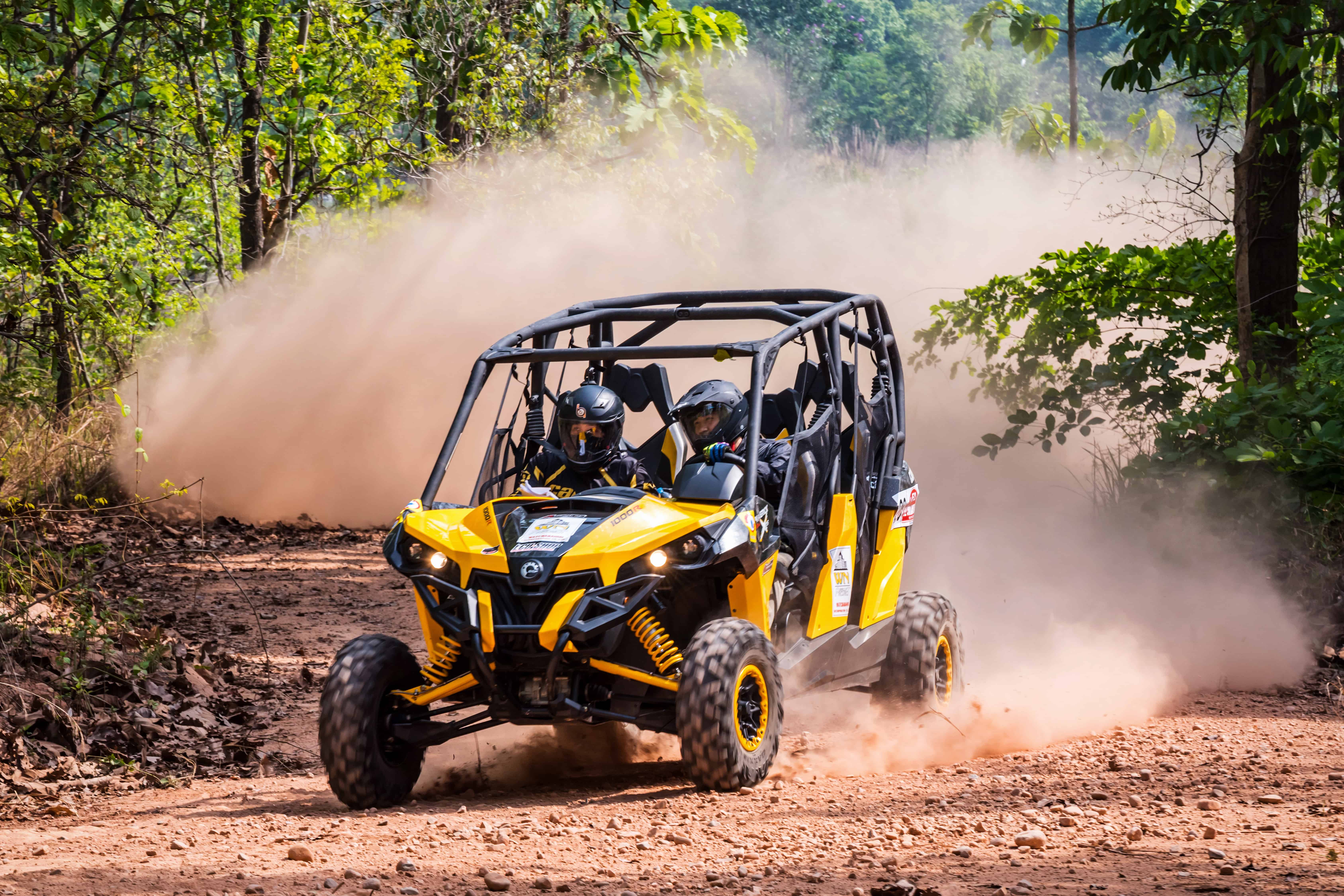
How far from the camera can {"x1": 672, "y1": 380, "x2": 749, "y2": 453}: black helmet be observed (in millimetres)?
6410

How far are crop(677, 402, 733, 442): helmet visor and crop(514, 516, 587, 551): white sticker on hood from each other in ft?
3.43

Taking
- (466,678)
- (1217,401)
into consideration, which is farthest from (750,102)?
(466,678)

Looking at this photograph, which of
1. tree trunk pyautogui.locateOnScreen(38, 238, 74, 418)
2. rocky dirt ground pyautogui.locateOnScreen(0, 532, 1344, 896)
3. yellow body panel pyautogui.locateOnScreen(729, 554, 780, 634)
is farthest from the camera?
tree trunk pyautogui.locateOnScreen(38, 238, 74, 418)

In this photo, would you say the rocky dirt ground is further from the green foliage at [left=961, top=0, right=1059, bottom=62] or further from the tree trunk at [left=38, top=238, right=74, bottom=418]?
the green foliage at [left=961, top=0, right=1059, bottom=62]

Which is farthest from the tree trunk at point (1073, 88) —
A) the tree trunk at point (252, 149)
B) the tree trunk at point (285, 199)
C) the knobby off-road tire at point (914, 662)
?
the knobby off-road tire at point (914, 662)

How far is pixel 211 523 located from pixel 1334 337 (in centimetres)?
1069

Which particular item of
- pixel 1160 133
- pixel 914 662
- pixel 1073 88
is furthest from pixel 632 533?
pixel 1160 133

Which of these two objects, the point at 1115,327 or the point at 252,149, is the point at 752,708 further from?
the point at 252,149

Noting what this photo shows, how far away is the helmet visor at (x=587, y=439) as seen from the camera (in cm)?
640

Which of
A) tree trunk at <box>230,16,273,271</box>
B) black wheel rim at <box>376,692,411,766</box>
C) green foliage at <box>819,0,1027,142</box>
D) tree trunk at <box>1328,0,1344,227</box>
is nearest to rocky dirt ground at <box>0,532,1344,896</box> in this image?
black wheel rim at <box>376,692,411,766</box>

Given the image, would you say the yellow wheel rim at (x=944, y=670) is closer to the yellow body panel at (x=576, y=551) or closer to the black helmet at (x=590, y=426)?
the yellow body panel at (x=576, y=551)

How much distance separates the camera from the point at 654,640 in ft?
17.9

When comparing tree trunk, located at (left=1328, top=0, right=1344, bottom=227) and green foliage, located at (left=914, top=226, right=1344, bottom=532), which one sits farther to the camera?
tree trunk, located at (left=1328, top=0, right=1344, bottom=227)

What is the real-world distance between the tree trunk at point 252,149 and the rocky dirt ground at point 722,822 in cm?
1017
